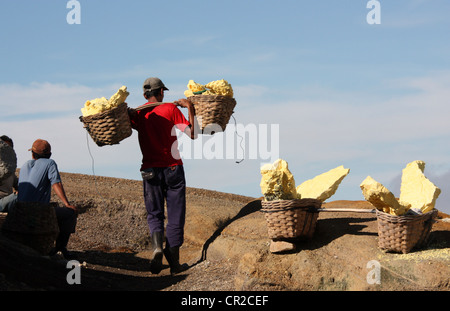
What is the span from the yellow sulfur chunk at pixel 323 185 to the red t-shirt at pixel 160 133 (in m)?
1.71

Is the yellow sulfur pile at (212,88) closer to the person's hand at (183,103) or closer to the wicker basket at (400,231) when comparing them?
the person's hand at (183,103)

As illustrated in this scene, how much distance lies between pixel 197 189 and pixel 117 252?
5.74 meters

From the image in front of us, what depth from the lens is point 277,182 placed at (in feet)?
23.5

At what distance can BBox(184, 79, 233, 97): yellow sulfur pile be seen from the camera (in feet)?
26.9

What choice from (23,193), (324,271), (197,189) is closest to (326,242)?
(324,271)

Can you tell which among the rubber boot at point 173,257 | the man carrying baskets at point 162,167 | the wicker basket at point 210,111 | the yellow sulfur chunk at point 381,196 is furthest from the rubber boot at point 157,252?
the yellow sulfur chunk at point 381,196

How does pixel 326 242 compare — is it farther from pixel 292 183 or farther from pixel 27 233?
pixel 27 233

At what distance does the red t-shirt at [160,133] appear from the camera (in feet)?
26.0

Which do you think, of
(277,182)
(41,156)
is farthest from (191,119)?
(41,156)

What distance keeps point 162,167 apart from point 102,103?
119cm

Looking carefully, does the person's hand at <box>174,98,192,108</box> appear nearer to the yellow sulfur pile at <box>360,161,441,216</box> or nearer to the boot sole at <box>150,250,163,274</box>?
the boot sole at <box>150,250,163,274</box>

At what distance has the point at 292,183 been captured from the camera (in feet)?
23.9

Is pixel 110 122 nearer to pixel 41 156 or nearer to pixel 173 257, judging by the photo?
pixel 41 156
